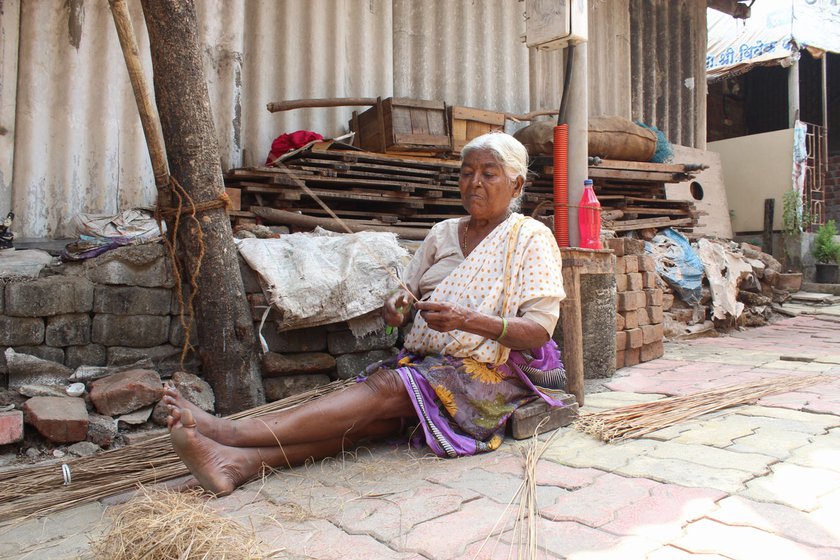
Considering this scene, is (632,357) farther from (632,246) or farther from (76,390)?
(76,390)

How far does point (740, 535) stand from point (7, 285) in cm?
300

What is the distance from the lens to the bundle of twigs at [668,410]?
2598mm

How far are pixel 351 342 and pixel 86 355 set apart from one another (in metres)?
1.28

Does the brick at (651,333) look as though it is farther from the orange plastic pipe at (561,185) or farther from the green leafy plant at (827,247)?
the green leafy plant at (827,247)

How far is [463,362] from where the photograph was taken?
98.7 inches

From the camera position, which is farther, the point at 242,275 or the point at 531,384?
the point at 242,275

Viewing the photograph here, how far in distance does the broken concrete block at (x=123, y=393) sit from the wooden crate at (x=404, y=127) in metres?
2.59

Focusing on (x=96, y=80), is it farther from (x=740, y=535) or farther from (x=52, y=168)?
(x=740, y=535)

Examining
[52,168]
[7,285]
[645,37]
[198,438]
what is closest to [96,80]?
[52,168]

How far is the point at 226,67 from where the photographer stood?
4.75 m

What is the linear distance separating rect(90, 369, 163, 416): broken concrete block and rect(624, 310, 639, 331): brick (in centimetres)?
294

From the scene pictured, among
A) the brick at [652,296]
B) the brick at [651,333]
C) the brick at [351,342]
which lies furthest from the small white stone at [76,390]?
the brick at [652,296]

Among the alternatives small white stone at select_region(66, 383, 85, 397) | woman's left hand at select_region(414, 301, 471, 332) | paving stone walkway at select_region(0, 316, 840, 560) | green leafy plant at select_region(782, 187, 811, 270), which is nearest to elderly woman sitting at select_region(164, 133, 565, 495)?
woman's left hand at select_region(414, 301, 471, 332)

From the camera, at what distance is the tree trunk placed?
293 centimetres
